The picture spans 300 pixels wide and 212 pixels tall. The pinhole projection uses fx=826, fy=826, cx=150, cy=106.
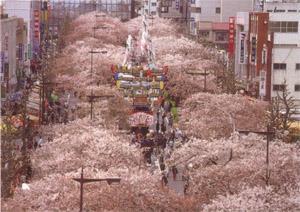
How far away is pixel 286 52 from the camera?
144 feet

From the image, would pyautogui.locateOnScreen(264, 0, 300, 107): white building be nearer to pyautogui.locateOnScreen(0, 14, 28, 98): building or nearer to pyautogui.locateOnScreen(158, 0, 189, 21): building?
pyautogui.locateOnScreen(0, 14, 28, 98): building

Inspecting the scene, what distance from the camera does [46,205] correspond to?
1812 centimetres

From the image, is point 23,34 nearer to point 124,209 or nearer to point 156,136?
point 156,136

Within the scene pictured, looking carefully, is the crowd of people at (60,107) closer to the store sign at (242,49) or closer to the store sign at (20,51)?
the store sign at (20,51)

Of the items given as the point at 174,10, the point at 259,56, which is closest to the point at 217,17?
the point at 174,10

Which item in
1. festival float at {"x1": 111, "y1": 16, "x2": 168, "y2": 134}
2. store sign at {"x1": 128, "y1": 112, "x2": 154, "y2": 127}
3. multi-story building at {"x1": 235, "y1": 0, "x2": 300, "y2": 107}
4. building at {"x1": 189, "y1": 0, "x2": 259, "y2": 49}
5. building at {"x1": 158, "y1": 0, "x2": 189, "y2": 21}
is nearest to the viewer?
store sign at {"x1": 128, "y1": 112, "x2": 154, "y2": 127}

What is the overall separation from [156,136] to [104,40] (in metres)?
37.2

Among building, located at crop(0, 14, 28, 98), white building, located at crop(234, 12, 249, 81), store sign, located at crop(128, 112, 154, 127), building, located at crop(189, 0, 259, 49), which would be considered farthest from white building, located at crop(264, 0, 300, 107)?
building, located at crop(189, 0, 259, 49)

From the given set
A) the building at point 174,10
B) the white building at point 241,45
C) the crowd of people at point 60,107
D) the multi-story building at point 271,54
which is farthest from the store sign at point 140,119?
the building at point 174,10

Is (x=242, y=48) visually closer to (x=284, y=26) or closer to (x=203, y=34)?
(x=284, y=26)

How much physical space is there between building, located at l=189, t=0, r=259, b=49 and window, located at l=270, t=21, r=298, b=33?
2667 centimetres

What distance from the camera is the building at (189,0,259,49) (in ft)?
242

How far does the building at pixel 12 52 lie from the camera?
4409cm

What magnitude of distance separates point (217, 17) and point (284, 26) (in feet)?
101
